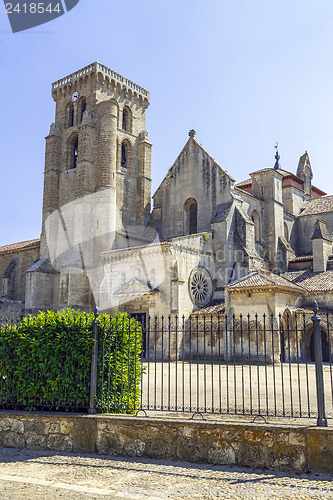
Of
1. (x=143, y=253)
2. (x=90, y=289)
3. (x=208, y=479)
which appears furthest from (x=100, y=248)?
(x=208, y=479)

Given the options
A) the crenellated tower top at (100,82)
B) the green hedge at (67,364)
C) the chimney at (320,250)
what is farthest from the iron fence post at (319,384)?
the crenellated tower top at (100,82)

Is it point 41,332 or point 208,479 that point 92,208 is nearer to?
point 41,332

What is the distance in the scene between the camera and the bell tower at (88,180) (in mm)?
30734

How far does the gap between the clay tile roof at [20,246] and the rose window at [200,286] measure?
16118 mm

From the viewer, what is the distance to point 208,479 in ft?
18.6

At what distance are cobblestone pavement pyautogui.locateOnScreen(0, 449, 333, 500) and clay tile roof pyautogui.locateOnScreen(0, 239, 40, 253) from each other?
31.9 meters

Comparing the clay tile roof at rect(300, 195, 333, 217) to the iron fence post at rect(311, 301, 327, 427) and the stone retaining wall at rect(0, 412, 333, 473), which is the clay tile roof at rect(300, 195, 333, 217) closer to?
the iron fence post at rect(311, 301, 327, 427)

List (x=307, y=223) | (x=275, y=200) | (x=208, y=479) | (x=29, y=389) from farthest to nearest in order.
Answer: (x=307, y=223) < (x=275, y=200) < (x=29, y=389) < (x=208, y=479)

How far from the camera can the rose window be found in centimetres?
2591

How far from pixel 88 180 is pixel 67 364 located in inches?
1035

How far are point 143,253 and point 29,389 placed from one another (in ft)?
59.4

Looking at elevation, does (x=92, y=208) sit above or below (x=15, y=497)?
above

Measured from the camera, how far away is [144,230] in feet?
113

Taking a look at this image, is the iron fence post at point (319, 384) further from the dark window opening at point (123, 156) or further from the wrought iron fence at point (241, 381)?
the dark window opening at point (123, 156)
